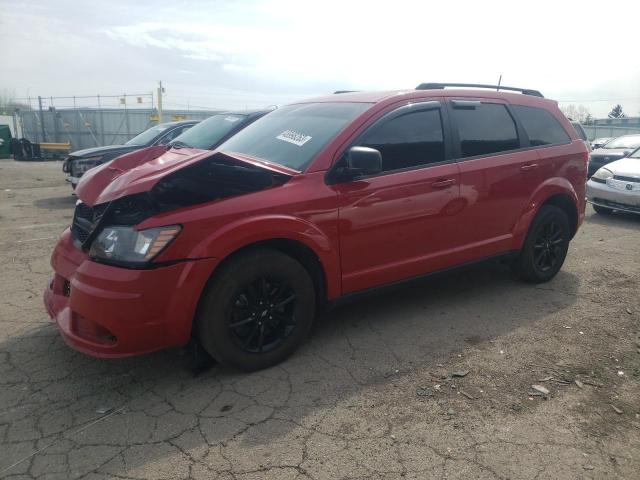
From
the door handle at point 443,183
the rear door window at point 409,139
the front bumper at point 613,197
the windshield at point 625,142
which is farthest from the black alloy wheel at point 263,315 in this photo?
the windshield at point 625,142

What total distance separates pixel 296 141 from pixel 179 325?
163 centimetres

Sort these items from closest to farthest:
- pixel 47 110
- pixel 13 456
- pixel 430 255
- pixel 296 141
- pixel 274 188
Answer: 1. pixel 13 456
2. pixel 274 188
3. pixel 296 141
4. pixel 430 255
5. pixel 47 110

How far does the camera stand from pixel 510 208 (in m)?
4.63

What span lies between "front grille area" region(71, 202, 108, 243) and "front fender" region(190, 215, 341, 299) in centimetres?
80

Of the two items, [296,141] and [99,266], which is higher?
[296,141]

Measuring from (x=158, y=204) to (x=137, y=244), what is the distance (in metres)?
0.26

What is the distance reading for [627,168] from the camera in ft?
29.8

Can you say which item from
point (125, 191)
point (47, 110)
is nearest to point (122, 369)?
point (125, 191)

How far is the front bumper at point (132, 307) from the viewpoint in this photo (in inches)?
114

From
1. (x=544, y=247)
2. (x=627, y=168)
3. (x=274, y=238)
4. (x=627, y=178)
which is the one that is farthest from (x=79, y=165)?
(x=627, y=168)

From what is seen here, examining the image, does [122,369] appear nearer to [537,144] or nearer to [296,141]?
[296,141]

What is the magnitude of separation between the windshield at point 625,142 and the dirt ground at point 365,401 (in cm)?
1108

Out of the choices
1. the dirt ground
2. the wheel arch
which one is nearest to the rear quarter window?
the dirt ground

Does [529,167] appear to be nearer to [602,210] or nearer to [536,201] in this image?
[536,201]
